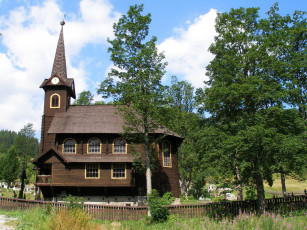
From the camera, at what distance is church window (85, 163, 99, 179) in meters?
25.0

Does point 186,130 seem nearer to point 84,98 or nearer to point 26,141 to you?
point 84,98

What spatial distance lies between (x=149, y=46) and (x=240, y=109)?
829cm

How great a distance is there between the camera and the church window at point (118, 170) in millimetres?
24891

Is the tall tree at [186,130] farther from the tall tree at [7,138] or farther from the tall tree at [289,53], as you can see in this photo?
the tall tree at [7,138]

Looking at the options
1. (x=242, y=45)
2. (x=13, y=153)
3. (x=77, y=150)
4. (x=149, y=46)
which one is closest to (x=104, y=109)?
(x=77, y=150)

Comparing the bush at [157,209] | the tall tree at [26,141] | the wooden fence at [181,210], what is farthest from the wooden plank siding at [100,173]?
the tall tree at [26,141]

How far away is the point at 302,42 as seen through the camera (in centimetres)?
2548

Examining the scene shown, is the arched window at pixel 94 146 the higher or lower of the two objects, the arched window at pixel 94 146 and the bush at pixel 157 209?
the higher

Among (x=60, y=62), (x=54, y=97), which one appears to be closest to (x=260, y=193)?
(x=54, y=97)

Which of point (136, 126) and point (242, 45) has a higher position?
point (242, 45)

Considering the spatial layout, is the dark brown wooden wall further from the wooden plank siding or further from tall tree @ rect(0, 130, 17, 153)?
tall tree @ rect(0, 130, 17, 153)

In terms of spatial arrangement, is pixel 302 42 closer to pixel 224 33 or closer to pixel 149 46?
pixel 224 33

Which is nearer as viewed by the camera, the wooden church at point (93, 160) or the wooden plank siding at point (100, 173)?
the wooden plank siding at point (100, 173)

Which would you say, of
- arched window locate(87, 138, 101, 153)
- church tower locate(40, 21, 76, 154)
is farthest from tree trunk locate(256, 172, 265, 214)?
church tower locate(40, 21, 76, 154)
